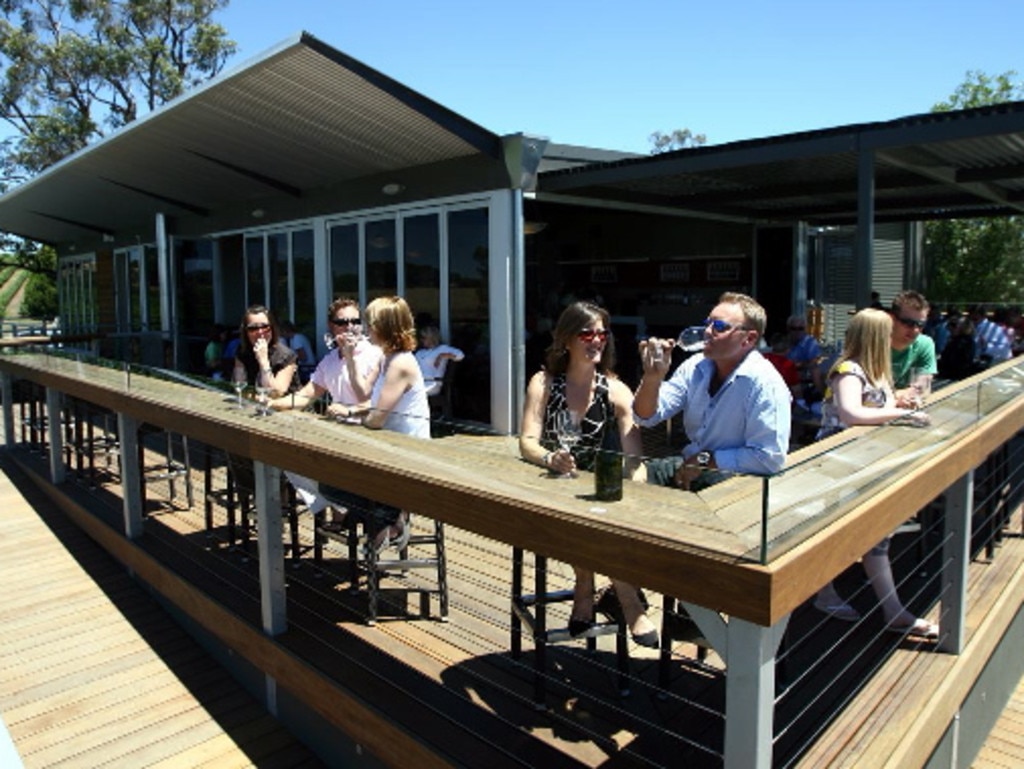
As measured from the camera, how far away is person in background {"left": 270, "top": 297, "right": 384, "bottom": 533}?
3.41 meters

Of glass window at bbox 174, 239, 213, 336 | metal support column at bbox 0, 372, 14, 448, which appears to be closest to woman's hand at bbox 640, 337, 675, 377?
metal support column at bbox 0, 372, 14, 448

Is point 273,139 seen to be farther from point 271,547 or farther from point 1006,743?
point 1006,743

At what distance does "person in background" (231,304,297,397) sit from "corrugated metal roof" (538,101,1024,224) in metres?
2.93

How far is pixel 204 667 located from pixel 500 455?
217 centimetres

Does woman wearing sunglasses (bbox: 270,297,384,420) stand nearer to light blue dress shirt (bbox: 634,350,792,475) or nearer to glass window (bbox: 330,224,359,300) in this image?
light blue dress shirt (bbox: 634,350,792,475)

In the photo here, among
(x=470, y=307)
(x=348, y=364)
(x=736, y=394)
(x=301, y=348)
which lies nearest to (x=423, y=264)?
(x=470, y=307)

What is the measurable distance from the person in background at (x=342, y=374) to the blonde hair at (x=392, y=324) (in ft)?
0.75

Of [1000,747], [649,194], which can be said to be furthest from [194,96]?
[1000,747]

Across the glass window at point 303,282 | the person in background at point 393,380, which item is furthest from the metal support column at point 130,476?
the glass window at point 303,282

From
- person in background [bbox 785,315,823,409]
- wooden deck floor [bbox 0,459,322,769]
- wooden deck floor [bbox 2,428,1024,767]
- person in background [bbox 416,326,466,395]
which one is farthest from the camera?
person in background [bbox 416,326,466,395]

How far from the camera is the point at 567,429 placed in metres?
2.25

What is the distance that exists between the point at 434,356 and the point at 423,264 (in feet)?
3.61

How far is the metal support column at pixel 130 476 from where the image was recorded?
13.5 ft

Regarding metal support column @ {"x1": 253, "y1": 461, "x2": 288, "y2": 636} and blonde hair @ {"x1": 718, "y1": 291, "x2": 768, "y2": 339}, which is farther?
metal support column @ {"x1": 253, "y1": 461, "x2": 288, "y2": 636}
